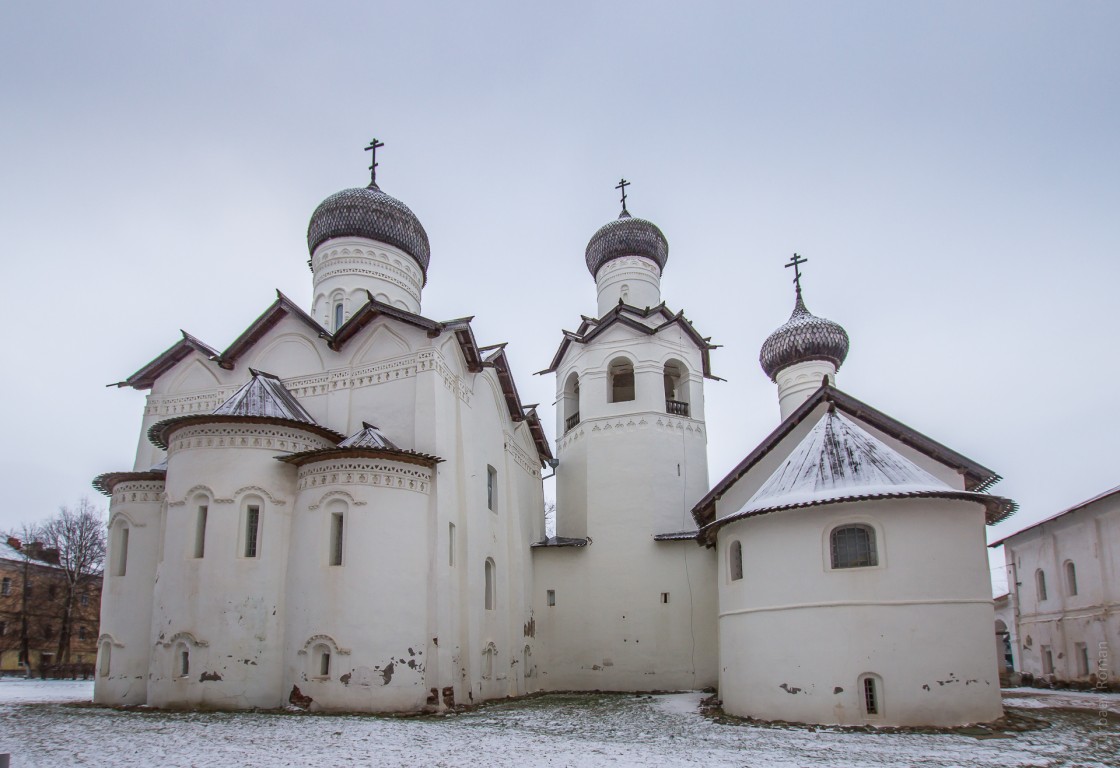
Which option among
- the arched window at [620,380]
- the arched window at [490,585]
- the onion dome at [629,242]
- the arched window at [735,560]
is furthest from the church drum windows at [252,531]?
the onion dome at [629,242]

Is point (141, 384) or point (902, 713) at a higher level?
point (141, 384)

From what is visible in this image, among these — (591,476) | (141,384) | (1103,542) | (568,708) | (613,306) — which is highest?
(613,306)

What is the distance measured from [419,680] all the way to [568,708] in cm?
299

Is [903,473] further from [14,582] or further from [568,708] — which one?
[14,582]

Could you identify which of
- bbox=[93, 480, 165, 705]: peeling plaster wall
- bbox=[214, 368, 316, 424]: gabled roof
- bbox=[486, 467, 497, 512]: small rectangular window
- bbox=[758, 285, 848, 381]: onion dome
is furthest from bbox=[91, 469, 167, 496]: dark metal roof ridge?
bbox=[758, 285, 848, 381]: onion dome

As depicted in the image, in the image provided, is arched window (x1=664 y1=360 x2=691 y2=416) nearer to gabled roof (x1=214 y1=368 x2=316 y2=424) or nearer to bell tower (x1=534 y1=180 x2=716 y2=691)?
bell tower (x1=534 y1=180 x2=716 y2=691)

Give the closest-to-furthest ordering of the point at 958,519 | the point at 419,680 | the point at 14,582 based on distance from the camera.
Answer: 1. the point at 958,519
2. the point at 419,680
3. the point at 14,582

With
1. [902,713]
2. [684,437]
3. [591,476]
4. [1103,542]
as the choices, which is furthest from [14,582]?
[1103,542]

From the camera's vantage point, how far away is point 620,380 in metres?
22.9

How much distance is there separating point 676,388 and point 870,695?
12567 millimetres

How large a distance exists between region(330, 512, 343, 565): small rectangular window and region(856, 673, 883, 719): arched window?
8.16 meters

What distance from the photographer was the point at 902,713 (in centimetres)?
1023

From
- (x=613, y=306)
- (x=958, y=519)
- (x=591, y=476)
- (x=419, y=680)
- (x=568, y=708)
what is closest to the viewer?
(x=958, y=519)

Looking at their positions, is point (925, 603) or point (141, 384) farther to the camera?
point (141, 384)
